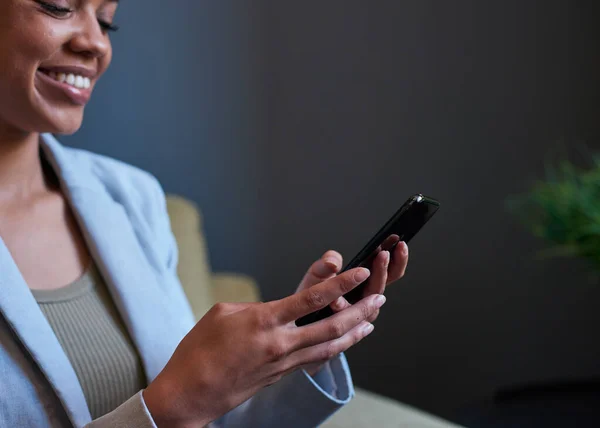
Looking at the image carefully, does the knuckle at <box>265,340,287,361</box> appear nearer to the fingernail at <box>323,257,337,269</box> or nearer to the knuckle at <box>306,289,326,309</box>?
the knuckle at <box>306,289,326,309</box>

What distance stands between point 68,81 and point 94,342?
0.33 m

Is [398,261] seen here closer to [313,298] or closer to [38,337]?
[313,298]

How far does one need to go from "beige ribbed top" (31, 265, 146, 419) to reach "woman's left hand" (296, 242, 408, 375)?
10.2 inches

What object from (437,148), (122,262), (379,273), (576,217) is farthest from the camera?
(437,148)

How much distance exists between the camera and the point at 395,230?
2.49ft

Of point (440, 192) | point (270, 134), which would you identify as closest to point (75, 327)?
point (270, 134)

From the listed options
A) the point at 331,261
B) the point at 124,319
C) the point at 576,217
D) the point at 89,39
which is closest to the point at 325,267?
the point at 331,261

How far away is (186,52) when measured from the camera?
1925mm

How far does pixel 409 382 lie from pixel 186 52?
1.23 m

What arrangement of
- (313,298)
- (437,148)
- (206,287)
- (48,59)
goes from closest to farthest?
(313,298)
(48,59)
(206,287)
(437,148)

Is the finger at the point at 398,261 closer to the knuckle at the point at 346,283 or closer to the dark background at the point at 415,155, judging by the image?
the knuckle at the point at 346,283

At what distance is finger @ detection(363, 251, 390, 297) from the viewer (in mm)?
745

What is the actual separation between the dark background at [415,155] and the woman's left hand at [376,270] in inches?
45.7

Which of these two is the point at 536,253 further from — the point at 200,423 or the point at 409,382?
the point at 200,423
